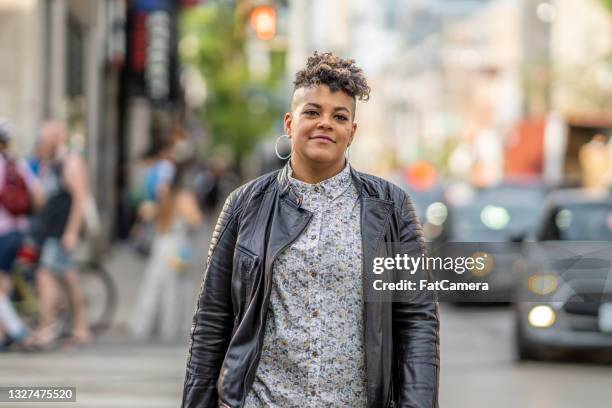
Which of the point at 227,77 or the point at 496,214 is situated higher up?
the point at 227,77

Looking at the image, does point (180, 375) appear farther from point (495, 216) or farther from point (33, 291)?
point (495, 216)

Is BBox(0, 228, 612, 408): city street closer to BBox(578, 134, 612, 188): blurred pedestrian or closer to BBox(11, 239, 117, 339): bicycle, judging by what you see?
BBox(11, 239, 117, 339): bicycle

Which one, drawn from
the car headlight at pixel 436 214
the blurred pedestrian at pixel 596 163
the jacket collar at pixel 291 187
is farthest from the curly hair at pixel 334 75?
the blurred pedestrian at pixel 596 163

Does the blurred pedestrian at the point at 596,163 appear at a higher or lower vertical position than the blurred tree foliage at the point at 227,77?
lower

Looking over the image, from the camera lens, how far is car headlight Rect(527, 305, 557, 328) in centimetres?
1076

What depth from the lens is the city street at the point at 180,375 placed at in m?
8.91

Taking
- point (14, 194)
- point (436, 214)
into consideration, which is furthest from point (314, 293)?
point (436, 214)

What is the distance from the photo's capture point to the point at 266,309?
139 inches

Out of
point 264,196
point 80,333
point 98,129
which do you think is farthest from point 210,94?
point 264,196

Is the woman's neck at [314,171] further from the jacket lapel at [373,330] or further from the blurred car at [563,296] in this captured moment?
the blurred car at [563,296]

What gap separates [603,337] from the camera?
34.0 feet

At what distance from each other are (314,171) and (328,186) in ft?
0.20

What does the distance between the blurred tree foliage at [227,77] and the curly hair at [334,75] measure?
6865 cm

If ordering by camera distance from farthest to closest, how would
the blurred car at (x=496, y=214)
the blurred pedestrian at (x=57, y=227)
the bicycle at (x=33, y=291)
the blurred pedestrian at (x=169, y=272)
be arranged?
the blurred car at (x=496, y=214)
the blurred pedestrian at (x=169, y=272)
the bicycle at (x=33, y=291)
the blurred pedestrian at (x=57, y=227)
